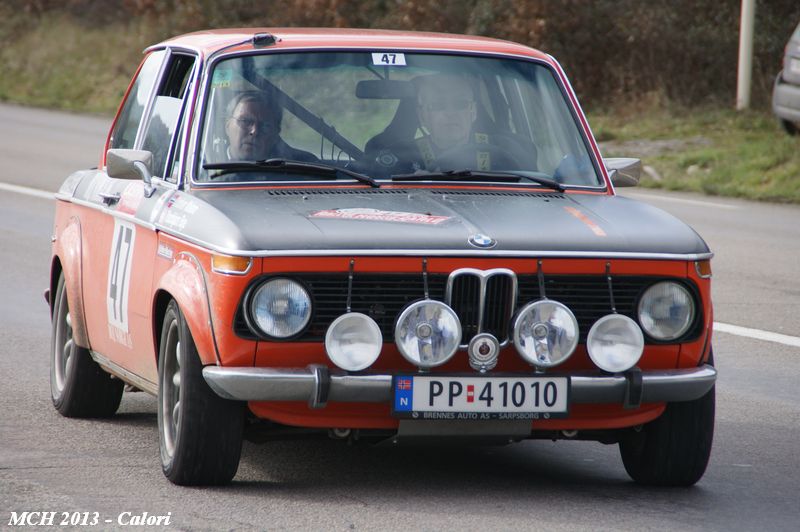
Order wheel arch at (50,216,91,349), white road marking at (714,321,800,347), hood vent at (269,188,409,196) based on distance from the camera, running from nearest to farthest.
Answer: hood vent at (269,188,409,196) → wheel arch at (50,216,91,349) → white road marking at (714,321,800,347)

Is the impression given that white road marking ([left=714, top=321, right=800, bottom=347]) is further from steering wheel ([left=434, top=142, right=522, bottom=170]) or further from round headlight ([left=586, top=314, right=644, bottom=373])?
round headlight ([left=586, top=314, right=644, bottom=373])

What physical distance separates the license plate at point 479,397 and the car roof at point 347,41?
6.25 ft

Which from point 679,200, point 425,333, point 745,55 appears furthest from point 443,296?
point 745,55

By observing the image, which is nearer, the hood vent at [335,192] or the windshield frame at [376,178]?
the hood vent at [335,192]

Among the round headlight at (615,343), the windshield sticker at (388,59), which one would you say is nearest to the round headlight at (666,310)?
the round headlight at (615,343)

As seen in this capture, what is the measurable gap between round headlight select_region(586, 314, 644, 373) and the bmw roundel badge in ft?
1.53

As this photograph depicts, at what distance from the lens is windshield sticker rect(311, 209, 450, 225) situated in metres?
5.80

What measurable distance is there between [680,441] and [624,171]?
1.49 metres

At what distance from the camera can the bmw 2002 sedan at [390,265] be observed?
5.55 metres

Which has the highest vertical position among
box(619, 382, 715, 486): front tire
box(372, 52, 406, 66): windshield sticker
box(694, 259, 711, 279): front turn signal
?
box(372, 52, 406, 66): windshield sticker

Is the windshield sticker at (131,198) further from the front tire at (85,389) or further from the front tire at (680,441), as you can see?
the front tire at (680,441)

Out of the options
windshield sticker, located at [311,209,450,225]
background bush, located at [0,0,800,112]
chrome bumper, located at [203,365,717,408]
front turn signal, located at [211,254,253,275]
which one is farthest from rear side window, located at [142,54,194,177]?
background bush, located at [0,0,800,112]

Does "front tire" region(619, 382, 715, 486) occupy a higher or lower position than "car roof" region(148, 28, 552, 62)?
lower

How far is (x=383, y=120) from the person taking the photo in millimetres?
6754
